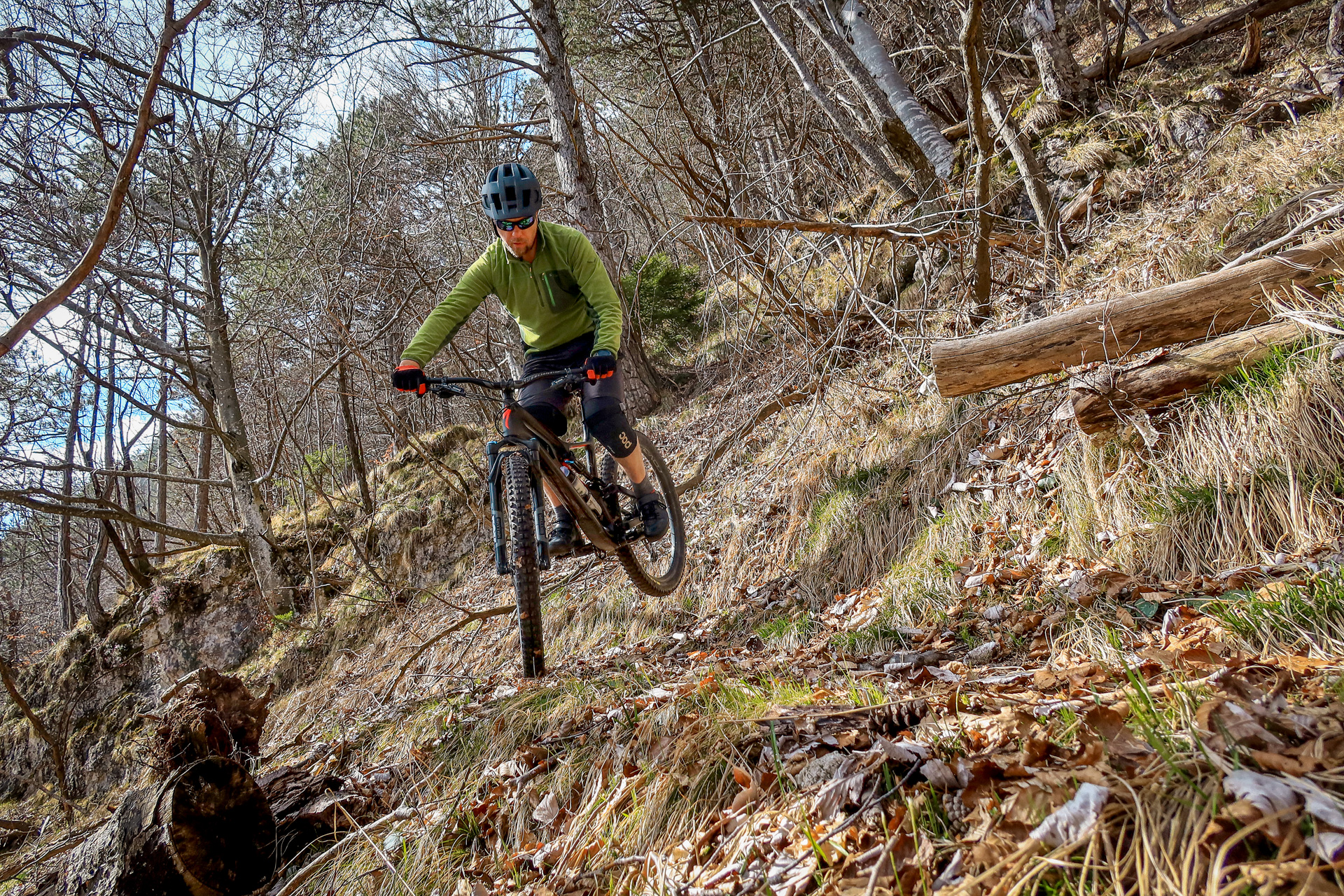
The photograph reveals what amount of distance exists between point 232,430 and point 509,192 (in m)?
7.26

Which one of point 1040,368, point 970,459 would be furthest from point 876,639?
point 1040,368

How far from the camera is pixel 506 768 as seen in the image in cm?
250

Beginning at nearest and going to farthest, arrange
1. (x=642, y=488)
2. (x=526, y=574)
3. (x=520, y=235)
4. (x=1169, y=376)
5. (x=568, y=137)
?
1. (x=1169, y=376)
2. (x=526, y=574)
3. (x=520, y=235)
4. (x=642, y=488)
5. (x=568, y=137)

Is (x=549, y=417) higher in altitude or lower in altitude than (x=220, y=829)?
higher

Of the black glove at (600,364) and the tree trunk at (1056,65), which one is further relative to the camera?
the tree trunk at (1056,65)

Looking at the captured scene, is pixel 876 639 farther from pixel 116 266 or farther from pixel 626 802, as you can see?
pixel 116 266

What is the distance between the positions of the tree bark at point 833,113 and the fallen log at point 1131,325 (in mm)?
3060

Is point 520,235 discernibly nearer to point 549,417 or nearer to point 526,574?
point 549,417

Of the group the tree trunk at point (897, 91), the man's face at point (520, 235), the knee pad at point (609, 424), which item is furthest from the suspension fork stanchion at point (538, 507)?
the tree trunk at point (897, 91)

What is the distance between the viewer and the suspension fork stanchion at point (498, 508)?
3592 millimetres

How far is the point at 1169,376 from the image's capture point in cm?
308

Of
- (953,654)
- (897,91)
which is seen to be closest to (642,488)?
(953,654)

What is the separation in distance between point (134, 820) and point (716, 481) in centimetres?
492

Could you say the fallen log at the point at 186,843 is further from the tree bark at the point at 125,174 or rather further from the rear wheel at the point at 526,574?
the tree bark at the point at 125,174
